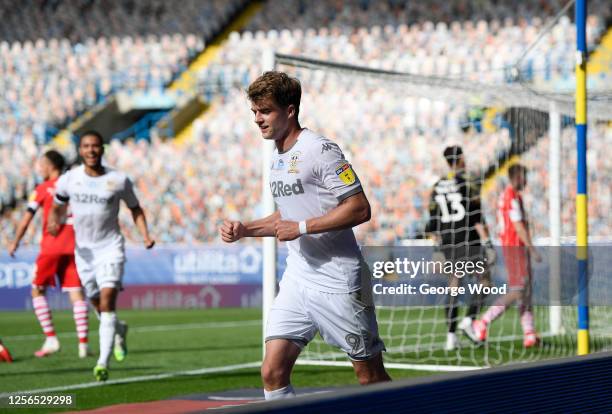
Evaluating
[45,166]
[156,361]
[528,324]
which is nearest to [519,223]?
[528,324]

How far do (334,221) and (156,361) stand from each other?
6547 mm

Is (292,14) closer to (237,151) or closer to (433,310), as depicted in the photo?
(237,151)

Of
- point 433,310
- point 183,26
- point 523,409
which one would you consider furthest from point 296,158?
point 183,26

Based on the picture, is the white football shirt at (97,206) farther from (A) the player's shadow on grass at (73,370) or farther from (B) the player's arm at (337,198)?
(B) the player's arm at (337,198)

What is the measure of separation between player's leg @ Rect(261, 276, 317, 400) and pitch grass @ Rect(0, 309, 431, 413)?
2886mm

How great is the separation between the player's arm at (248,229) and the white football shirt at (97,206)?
177 inches

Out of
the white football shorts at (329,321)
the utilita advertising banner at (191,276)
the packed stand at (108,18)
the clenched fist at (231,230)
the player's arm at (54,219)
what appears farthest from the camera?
the packed stand at (108,18)

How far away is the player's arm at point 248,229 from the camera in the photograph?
531cm

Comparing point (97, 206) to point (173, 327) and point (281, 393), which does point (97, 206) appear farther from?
point (173, 327)

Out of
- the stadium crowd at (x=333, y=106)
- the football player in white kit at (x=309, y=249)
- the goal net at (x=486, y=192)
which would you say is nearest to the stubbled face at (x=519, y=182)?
the goal net at (x=486, y=192)

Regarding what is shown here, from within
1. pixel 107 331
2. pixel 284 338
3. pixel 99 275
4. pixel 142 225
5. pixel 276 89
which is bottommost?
pixel 107 331

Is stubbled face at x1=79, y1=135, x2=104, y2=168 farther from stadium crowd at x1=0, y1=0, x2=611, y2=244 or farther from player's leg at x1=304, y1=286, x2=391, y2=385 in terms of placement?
stadium crowd at x1=0, y1=0, x2=611, y2=244

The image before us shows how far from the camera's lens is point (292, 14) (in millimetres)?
31578

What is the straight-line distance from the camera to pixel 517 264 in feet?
38.8
